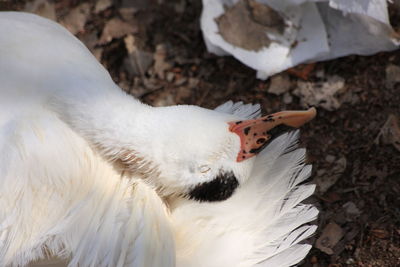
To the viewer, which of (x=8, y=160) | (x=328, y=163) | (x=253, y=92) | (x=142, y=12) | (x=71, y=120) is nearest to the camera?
(x=8, y=160)

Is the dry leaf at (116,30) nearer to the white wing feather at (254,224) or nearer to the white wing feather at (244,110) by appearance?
the white wing feather at (244,110)

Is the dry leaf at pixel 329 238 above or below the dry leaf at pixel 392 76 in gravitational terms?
below

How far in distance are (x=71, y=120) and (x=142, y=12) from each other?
1466 millimetres

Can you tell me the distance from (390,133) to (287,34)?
746 mm

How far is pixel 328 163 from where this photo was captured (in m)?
2.86

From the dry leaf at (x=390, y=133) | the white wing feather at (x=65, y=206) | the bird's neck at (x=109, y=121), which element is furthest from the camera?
the dry leaf at (x=390, y=133)

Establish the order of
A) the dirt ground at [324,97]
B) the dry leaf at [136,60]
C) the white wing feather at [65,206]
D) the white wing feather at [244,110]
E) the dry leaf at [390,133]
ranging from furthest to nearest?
the dry leaf at [136,60] → the dry leaf at [390,133] → the dirt ground at [324,97] → the white wing feather at [244,110] → the white wing feather at [65,206]

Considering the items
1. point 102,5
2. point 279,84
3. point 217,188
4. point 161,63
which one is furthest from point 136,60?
point 217,188

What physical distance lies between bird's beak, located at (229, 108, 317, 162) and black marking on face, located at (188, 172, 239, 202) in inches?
3.3

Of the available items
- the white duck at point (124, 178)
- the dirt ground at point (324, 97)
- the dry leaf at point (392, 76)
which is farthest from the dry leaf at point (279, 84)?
the white duck at point (124, 178)

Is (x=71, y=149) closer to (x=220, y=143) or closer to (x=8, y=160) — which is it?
(x=8, y=160)

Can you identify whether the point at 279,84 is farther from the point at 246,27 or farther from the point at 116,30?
the point at 116,30

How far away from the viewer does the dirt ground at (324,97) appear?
8.70 ft

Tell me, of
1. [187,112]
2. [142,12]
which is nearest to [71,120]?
[187,112]
